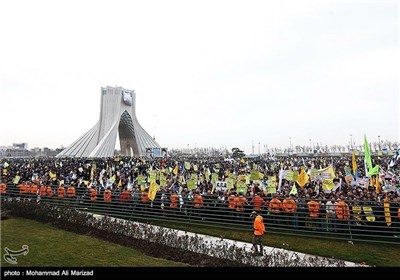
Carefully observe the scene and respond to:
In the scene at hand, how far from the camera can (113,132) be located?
210 ft

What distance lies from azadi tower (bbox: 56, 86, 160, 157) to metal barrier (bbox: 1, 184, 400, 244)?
4414 centimetres


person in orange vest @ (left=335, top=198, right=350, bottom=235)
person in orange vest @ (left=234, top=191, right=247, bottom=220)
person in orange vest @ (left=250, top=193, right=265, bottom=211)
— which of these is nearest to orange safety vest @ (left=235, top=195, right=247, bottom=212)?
person in orange vest @ (left=234, top=191, right=247, bottom=220)

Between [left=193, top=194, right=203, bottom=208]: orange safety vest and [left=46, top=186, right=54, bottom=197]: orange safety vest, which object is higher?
[left=46, top=186, right=54, bottom=197]: orange safety vest

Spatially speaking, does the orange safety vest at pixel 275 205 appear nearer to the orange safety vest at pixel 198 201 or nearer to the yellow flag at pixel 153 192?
the orange safety vest at pixel 198 201

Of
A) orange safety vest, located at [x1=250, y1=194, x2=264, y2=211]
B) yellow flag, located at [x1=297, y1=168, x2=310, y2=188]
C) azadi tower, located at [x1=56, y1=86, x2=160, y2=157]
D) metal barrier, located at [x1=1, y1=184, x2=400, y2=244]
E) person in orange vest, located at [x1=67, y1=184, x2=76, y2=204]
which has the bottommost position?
metal barrier, located at [x1=1, y1=184, x2=400, y2=244]

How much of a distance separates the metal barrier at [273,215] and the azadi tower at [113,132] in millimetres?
44142

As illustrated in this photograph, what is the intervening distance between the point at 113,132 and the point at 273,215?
56.4 meters

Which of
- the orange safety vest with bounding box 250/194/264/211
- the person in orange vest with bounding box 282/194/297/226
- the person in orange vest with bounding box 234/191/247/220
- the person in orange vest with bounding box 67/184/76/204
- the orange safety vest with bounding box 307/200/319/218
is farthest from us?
the person in orange vest with bounding box 67/184/76/204

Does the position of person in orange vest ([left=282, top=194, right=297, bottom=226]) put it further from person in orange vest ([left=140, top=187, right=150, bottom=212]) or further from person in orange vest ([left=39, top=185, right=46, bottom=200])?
person in orange vest ([left=39, top=185, right=46, bottom=200])

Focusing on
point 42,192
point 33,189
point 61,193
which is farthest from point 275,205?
point 33,189

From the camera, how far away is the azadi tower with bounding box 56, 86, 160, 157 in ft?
204

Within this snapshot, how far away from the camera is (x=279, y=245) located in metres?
10.5

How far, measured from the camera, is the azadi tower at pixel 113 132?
204 ft
